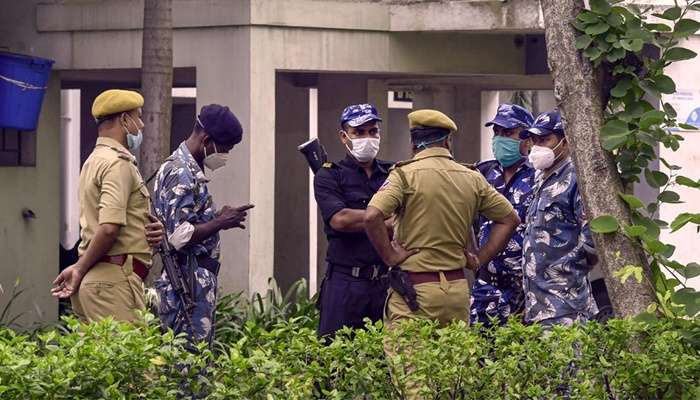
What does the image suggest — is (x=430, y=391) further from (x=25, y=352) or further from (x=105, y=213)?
(x=105, y=213)

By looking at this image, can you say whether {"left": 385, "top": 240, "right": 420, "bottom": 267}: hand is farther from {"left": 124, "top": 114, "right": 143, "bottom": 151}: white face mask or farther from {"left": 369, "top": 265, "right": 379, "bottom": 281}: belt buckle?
{"left": 124, "top": 114, "right": 143, "bottom": 151}: white face mask

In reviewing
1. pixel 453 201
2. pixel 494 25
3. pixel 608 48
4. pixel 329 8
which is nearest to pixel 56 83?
pixel 329 8

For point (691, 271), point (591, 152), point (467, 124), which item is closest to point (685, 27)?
point (591, 152)

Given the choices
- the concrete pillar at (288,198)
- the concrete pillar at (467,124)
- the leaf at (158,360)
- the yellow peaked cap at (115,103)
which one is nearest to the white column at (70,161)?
the concrete pillar at (288,198)

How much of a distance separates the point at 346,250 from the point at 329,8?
12.8 feet

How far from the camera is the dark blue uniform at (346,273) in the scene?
7164 millimetres

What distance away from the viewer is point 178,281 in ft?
21.9

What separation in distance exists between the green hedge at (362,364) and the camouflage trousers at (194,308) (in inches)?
61.8

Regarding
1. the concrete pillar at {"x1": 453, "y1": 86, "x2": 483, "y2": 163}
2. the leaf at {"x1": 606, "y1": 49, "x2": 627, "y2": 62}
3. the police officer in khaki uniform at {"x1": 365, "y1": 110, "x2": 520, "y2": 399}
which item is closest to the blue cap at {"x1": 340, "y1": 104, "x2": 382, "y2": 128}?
the police officer in khaki uniform at {"x1": 365, "y1": 110, "x2": 520, "y2": 399}

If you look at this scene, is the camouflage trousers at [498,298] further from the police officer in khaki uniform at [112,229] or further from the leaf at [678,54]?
the leaf at [678,54]

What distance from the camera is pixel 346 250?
7203mm

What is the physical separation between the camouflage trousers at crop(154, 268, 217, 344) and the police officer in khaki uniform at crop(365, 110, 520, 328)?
87 cm

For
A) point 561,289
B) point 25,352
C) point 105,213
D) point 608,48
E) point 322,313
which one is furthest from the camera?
point 322,313

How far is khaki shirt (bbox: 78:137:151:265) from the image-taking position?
632 centimetres
